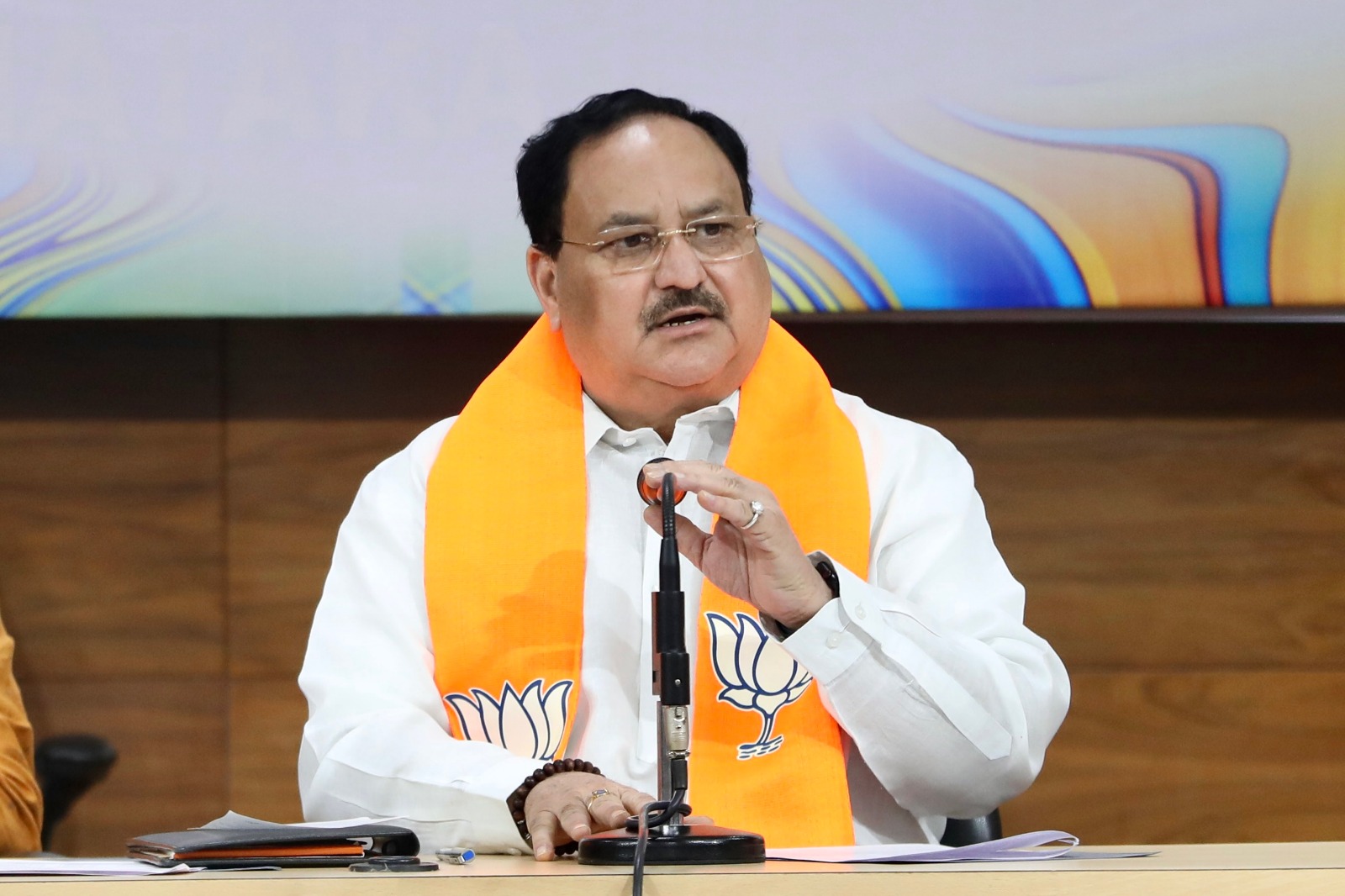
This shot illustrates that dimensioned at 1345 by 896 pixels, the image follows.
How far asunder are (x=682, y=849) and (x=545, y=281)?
135 centimetres

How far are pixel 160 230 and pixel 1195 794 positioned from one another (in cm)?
217

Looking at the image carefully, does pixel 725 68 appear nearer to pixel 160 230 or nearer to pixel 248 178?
pixel 248 178

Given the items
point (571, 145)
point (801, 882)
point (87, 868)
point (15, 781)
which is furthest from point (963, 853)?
point (15, 781)

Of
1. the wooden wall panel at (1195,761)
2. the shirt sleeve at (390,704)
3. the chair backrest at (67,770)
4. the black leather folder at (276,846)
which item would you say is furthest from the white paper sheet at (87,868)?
the wooden wall panel at (1195,761)

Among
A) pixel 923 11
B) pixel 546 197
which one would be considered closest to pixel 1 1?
pixel 546 197

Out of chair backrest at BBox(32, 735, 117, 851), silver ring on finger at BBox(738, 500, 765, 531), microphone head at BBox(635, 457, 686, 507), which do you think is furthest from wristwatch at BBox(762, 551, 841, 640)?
chair backrest at BBox(32, 735, 117, 851)

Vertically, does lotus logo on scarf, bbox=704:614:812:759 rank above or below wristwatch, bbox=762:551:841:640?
below

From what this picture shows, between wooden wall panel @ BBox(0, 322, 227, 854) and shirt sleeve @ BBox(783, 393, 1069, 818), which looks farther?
wooden wall panel @ BBox(0, 322, 227, 854)

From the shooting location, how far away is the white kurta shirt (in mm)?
1794

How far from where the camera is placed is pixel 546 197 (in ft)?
7.70

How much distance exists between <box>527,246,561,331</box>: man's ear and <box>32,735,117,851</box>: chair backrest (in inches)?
39.1

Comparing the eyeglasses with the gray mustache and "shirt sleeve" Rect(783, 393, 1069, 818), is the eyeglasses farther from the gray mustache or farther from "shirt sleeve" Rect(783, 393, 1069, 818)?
"shirt sleeve" Rect(783, 393, 1069, 818)

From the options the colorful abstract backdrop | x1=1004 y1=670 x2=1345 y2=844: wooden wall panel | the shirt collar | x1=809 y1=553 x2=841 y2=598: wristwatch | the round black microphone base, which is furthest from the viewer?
x1=1004 y1=670 x2=1345 y2=844: wooden wall panel

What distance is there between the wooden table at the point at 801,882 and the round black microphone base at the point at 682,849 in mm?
62
